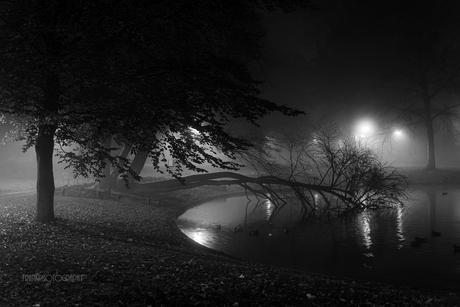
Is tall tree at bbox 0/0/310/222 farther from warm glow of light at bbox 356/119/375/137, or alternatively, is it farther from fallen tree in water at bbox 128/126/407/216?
warm glow of light at bbox 356/119/375/137

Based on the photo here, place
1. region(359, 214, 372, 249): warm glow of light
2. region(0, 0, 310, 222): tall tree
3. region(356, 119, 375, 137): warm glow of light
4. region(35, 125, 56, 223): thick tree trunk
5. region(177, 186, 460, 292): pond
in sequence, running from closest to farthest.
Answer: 1. region(0, 0, 310, 222): tall tree
2. region(177, 186, 460, 292): pond
3. region(35, 125, 56, 223): thick tree trunk
4. region(359, 214, 372, 249): warm glow of light
5. region(356, 119, 375, 137): warm glow of light

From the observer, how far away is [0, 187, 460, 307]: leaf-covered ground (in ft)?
23.0

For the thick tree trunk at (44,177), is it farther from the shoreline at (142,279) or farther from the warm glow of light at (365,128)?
the warm glow of light at (365,128)

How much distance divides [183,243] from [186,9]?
23.3 ft

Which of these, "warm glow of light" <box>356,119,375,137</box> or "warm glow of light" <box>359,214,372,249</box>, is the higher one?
"warm glow of light" <box>356,119,375,137</box>

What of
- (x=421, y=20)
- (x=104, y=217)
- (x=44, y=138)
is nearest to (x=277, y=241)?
(x=104, y=217)

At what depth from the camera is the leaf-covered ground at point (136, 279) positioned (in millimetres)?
7020

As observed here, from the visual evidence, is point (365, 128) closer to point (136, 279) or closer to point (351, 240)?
point (351, 240)

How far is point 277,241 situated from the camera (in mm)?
15828

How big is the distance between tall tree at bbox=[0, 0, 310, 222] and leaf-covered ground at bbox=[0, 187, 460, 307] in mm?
2346

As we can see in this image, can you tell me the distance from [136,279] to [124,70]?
5.12m

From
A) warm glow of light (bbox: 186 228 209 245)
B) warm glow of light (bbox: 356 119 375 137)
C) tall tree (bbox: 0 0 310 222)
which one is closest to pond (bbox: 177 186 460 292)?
warm glow of light (bbox: 186 228 209 245)

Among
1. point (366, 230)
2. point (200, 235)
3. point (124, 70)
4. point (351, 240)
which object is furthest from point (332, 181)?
point (124, 70)

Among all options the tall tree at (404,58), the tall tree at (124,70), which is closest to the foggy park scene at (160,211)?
the tall tree at (124,70)
